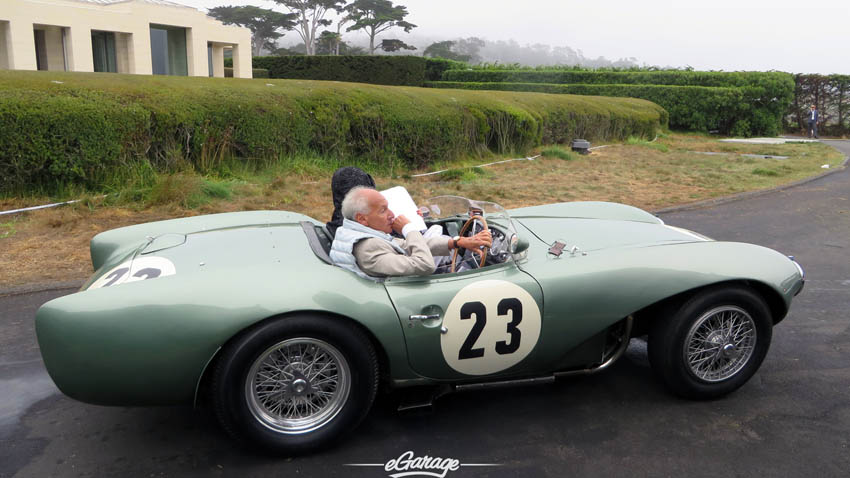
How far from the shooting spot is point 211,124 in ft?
29.6

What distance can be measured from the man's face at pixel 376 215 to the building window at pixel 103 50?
88.5 feet

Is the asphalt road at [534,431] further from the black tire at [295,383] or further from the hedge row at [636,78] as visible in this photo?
the hedge row at [636,78]

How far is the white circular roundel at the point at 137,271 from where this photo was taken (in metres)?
2.96

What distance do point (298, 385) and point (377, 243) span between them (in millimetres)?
741

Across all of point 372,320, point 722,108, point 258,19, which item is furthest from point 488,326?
point 258,19

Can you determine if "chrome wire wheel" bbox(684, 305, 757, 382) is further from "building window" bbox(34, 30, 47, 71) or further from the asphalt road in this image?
"building window" bbox(34, 30, 47, 71)

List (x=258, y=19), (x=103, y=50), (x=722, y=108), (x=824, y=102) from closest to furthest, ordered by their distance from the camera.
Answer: (x=722, y=108), (x=103, y=50), (x=824, y=102), (x=258, y=19)

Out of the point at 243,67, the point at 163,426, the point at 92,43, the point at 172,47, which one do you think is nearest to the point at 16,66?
the point at 92,43

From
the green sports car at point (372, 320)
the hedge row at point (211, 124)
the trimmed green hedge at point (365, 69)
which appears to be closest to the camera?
the green sports car at point (372, 320)

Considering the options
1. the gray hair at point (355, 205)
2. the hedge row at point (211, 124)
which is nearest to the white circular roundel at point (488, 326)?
the gray hair at point (355, 205)

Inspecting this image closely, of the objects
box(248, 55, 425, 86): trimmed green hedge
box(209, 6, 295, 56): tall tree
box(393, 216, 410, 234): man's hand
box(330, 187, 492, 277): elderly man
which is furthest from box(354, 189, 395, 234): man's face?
box(209, 6, 295, 56): tall tree

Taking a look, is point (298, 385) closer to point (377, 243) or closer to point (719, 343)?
point (377, 243)

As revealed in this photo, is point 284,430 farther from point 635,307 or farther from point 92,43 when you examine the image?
point 92,43

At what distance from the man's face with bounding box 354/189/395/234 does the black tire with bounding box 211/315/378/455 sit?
0.59 meters
